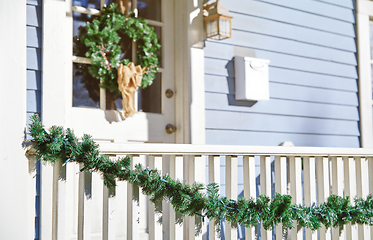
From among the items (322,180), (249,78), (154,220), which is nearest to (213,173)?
(154,220)

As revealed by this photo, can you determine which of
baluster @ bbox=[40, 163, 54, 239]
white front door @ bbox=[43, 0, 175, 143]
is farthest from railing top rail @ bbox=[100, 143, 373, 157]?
white front door @ bbox=[43, 0, 175, 143]

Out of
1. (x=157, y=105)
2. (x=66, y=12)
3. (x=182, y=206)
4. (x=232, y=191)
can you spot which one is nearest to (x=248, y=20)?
(x=157, y=105)

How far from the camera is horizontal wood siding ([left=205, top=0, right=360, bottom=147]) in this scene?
3301 mm

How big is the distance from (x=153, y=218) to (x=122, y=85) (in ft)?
3.71

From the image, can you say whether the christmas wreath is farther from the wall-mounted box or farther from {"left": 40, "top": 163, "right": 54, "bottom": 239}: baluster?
{"left": 40, "top": 163, "right": 54, "bottom": 239}: baluster

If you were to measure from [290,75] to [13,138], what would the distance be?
253cm

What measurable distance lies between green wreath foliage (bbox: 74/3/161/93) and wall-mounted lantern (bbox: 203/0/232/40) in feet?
1.35

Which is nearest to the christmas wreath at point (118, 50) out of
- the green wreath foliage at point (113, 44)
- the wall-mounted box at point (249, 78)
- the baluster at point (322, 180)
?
the green wreath foliage at point (113, 44)

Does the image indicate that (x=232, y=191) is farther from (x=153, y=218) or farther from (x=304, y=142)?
(x=304, y=142)

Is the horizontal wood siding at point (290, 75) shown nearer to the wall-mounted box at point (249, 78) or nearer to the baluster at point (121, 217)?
the wall-mounted box at point (249, 78)

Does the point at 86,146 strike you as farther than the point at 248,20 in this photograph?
No

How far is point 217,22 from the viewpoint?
3.13 m

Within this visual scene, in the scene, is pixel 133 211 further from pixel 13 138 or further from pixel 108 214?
pixel 13 138

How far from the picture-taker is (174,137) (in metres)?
3.14
